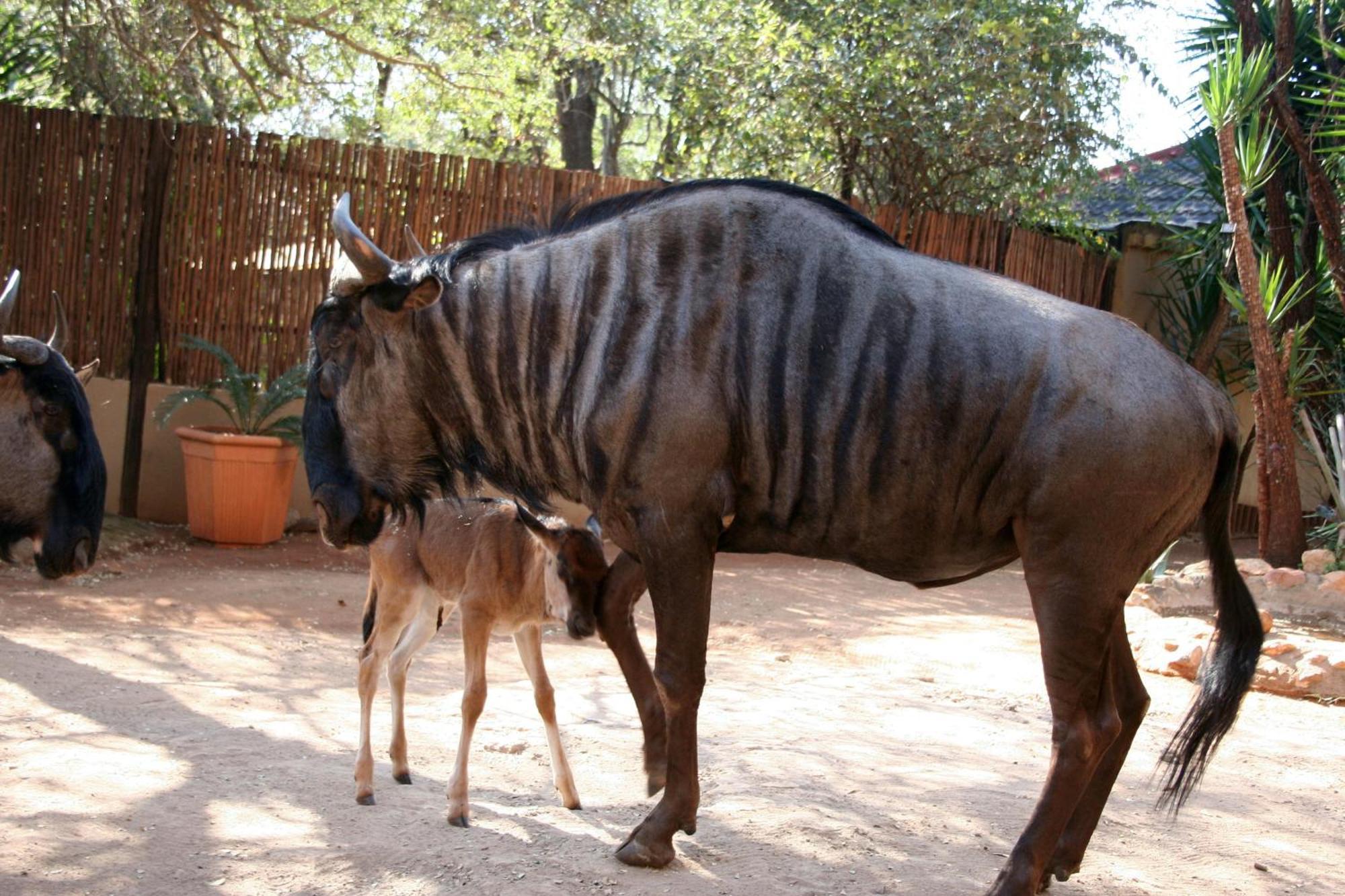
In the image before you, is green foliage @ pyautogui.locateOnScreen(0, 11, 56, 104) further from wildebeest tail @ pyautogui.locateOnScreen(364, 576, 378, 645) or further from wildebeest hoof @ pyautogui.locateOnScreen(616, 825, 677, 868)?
wildebeest hoof @ pyautogui.locateOnScreen(616, 825, 677, 868)

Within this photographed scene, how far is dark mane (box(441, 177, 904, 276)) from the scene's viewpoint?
4371mm

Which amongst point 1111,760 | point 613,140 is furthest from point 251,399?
point 613,140

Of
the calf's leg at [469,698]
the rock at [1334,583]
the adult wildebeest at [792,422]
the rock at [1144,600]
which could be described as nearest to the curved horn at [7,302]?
the adult wildebeest at [792,422]

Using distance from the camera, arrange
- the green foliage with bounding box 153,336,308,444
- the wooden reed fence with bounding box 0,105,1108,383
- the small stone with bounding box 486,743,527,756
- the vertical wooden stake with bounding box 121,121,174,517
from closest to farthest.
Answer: the small stone with bounding box 486,743,527,756, the green foliage with bounding box 153,336,308,444, the wooden reed fence with bounding box 0,105,1108,383, the vertical wooden stake with bounding box 121,121,174,517

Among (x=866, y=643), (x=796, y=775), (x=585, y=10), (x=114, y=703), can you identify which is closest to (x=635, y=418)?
(x=796, y=775)

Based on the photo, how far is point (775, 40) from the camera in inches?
572

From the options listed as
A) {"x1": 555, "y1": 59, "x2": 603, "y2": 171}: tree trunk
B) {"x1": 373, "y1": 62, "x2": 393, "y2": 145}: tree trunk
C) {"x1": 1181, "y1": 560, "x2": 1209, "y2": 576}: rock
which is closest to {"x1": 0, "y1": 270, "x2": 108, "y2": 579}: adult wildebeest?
{"x1": 1181, "y1": 560, "x2": 1209, "y2": 576}: rock

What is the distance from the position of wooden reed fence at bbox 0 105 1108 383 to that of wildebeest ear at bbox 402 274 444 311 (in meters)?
7.65

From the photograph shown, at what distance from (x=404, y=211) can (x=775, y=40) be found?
190 inches

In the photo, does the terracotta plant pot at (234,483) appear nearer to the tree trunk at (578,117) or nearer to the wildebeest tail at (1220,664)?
the wildebeest tail at (1220,664)

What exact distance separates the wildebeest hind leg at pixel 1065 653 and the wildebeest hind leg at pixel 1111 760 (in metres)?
0.31

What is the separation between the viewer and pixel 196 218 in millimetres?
11797

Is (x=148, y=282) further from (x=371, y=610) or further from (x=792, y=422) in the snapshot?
(x=792, y=422)

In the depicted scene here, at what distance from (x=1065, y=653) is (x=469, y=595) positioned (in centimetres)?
252
